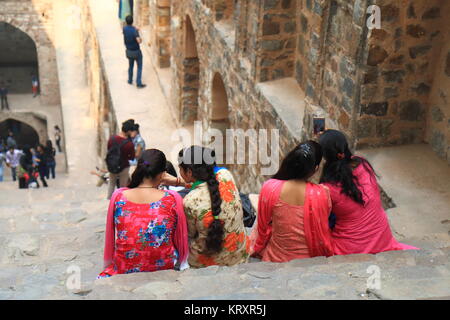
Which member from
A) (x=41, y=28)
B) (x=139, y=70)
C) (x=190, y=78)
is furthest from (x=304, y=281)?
(x=41, y=28)

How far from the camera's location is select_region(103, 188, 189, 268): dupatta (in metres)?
3.30

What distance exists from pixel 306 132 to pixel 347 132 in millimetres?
480

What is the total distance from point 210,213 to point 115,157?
3769 mm

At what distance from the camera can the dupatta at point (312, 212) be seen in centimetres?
330

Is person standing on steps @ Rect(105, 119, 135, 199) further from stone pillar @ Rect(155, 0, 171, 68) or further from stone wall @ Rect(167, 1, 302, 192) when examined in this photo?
stone pillar @ Rect(155, 0, 171, 68)

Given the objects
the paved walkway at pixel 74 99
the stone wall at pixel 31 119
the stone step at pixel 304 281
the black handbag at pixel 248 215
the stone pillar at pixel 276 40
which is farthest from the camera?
the stone wall at pixel 31 119

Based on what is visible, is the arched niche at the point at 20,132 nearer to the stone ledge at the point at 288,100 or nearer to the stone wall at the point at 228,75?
the stone wall at the point at 228,75

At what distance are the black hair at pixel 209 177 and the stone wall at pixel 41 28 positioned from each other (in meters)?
18.7

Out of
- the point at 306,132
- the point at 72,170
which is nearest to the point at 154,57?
the point at 72,170

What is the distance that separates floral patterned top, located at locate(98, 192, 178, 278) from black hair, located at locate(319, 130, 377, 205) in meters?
0.93

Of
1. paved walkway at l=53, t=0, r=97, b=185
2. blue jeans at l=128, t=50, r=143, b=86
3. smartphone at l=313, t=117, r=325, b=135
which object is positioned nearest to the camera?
smartphone at l=313, t=117, r=325, b=135

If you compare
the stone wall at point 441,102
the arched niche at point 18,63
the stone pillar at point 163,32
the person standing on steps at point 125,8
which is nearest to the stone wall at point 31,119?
the arched niche at point 18,63

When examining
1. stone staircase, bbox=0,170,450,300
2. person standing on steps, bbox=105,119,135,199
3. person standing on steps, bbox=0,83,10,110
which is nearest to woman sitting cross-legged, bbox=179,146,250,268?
stone staircase, bbox=0,170,450,300
